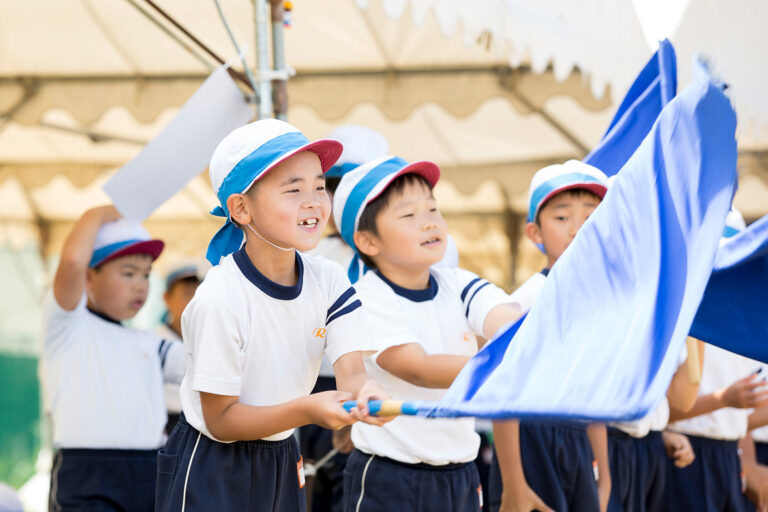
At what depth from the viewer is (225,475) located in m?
1.90

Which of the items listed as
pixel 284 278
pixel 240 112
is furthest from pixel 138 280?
pixel 284 278

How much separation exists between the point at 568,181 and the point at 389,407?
56.8 inches

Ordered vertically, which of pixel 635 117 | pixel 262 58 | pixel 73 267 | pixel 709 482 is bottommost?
pixel 709 482

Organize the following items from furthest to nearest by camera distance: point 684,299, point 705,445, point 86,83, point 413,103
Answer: point 413,103 < point 86,83 < point 705,445 < point 684,299

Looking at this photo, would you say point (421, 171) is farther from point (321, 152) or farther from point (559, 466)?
point (559, 466)

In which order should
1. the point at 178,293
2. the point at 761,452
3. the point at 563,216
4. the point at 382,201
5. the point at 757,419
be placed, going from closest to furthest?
the point at 382,201 < the point at 563,216 < the point at 757,419 < the point at 761,452 < the point at 178,293

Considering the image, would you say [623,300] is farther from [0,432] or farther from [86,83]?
[0,432]

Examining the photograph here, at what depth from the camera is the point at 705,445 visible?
348 centimetres

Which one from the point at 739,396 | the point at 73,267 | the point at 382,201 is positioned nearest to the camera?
the point at 382,201

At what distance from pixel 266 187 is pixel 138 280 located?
149 cm

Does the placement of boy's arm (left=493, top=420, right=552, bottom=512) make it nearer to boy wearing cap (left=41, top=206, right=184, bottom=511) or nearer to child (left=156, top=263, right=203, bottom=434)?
boy wearing cap (left=41, top=206, right=184, bottom=511)

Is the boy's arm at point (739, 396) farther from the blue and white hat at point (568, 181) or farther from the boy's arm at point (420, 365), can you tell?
the boy's arm at point (420, 365)

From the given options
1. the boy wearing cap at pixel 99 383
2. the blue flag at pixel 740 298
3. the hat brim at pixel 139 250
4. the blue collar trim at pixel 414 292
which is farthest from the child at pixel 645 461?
the hat brim at pixel 139 250

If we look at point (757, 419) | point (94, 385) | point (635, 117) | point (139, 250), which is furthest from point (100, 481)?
point (757, 419)
